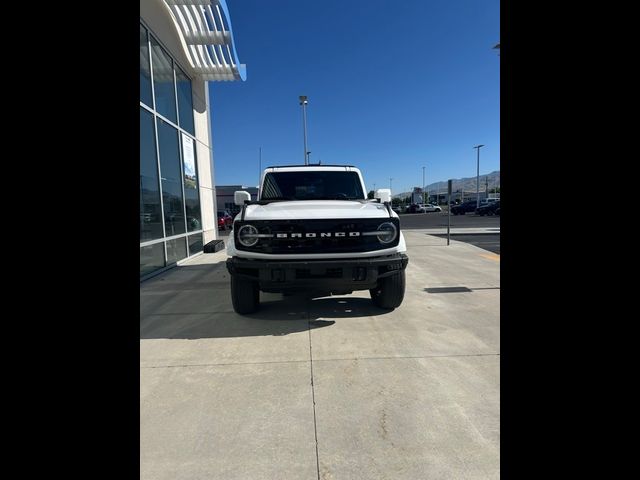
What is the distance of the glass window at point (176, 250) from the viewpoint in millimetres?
7939

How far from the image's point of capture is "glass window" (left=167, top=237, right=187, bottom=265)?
7.94m

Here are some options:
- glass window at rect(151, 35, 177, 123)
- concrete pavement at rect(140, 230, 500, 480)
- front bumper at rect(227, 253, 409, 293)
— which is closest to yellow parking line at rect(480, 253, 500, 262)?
concrete pavement at rect(140, 230, 500, 480)

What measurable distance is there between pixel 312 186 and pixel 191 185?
5.87 metres

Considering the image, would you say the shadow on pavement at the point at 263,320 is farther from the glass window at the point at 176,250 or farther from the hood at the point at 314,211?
the glass window at the point at 176,250

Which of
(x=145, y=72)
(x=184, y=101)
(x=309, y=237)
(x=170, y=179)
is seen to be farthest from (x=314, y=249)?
(x=184, y=101)

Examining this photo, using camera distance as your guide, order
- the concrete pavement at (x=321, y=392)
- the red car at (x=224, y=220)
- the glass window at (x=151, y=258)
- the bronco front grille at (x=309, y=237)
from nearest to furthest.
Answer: the concrete pavement at (x=321, y=392) → the bronco front grille at (x=309, y=237) → the glass window at (x=151, y=258) → the red car at (x=224, y=220)

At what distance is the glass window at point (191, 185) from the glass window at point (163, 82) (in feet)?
2.98

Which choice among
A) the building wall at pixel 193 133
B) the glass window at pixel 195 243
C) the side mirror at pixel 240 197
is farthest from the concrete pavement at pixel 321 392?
the glass window at pixel 195 243
